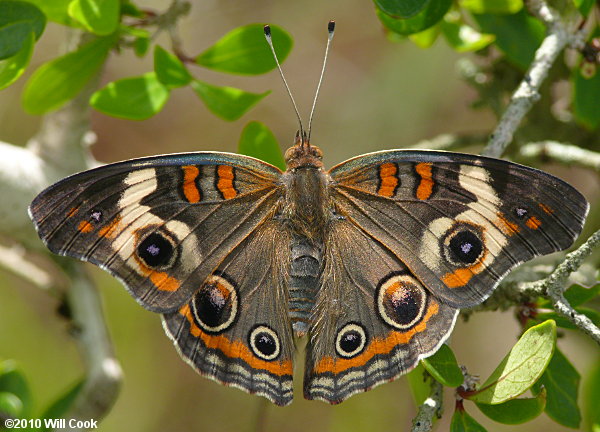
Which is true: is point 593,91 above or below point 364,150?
above

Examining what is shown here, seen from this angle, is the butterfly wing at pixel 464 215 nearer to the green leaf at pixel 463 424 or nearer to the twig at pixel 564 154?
the green leaf at pixel 463 424

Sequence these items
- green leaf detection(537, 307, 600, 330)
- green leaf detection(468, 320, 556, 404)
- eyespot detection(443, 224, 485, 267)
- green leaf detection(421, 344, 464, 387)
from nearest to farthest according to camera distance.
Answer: green leaf detection(468, 320, 556, 404) → green leaf detection(421, 344, 464, 387) → green leaf detection(537, 307, 600, 330) → eyespot detection(443, 224, 485, 267)

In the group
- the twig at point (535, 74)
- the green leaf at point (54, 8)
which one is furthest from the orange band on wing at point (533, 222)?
the green leaf at point (54, 8)

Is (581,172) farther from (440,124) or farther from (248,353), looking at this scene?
(248,353)

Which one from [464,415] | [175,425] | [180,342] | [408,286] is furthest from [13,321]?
[464,415]

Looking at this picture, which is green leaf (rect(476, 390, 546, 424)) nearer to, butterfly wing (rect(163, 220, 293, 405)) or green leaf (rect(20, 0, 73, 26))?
butterfly wing (rect(163, 220, 293, 405))

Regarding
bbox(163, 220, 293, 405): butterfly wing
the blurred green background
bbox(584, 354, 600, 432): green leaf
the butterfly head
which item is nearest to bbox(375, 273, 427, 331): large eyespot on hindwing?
bbox(163, 220, 293, 405): butterfly wing
